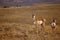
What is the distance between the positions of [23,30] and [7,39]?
0.47 feet

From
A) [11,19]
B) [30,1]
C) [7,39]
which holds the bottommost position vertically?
[7,39]

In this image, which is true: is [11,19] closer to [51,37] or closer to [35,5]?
[35,5]

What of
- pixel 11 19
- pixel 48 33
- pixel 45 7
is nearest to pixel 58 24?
pixel 48 33

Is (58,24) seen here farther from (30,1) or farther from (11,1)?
(11,1)

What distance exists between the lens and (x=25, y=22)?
1.24 m

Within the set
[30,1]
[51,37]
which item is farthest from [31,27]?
[30,1]

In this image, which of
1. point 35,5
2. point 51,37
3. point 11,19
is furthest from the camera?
point 35,5

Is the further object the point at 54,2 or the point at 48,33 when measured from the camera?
the point at 54,2

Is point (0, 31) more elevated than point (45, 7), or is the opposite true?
point (45, 7)

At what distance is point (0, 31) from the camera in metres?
1.20

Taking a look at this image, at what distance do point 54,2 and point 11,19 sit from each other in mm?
469

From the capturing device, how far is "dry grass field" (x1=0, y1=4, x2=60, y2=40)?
3.70 ft

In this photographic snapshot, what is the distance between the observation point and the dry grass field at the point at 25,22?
1128 millimetres

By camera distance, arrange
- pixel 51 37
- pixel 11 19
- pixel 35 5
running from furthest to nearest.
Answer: pixel 35 5
pixel 11 19
pixel 51 37
